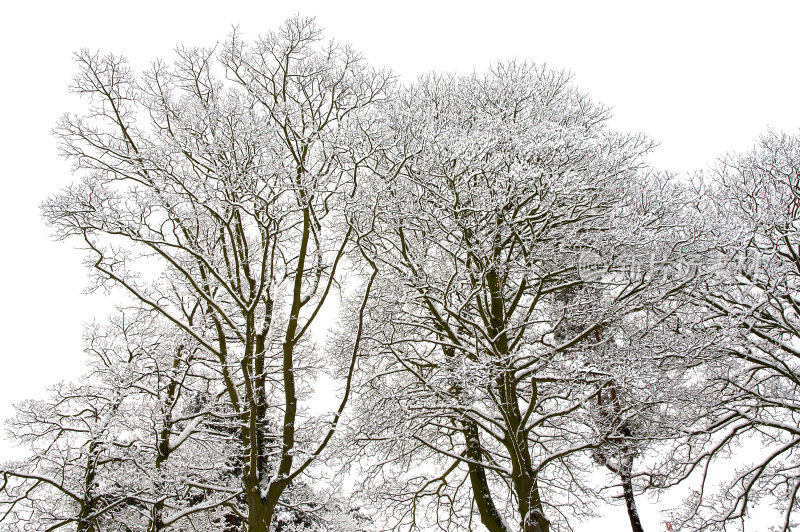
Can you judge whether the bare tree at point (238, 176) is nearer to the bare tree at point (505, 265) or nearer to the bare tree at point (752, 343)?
the bare tree at point (505, 265)

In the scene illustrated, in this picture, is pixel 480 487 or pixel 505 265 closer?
pixel 505 265

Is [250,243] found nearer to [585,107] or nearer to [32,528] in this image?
[32,528]

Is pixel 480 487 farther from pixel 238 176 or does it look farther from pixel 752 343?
pixel 238 176

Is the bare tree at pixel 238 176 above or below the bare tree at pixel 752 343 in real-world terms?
above

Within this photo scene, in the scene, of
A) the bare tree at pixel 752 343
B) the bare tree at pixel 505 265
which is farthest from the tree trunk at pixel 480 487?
the bare tree at pixel 752 343

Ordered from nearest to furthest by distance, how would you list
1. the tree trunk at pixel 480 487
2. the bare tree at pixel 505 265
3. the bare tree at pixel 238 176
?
1. the bare tree at pixel 505 265
2. the bare tree at pixel 238 176
3. the tree trunk at pixel 480 487

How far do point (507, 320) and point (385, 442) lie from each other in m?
2.95

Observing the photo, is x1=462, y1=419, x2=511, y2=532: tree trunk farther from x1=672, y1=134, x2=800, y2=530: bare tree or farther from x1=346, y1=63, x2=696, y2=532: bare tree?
x1=672, y1=134, x2=800, y2=530: bare tree

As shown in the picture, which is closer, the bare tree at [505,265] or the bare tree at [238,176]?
the bare tree at [505,265]

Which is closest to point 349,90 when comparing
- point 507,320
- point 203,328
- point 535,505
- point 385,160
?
point 385,160

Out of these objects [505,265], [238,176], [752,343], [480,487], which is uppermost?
[238,176]

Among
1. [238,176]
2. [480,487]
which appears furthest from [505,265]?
[238,176]

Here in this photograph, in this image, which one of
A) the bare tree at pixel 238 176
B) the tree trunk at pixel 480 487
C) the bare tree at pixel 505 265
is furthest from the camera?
the tree trunk at pixel 480 487

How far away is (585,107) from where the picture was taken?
1075 cm
